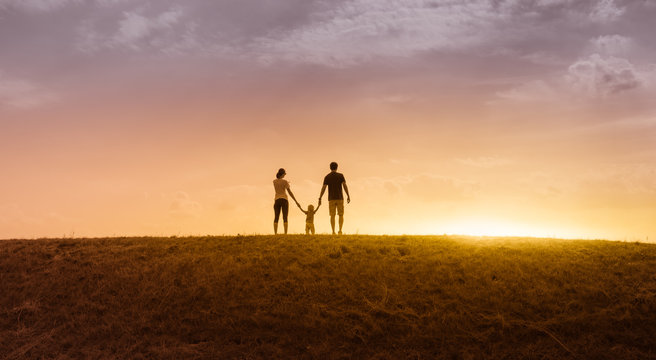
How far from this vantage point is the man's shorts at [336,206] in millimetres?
20297

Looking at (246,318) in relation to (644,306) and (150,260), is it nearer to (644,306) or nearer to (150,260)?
(150,260)

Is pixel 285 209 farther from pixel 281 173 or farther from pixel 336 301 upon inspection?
pixel 336 301

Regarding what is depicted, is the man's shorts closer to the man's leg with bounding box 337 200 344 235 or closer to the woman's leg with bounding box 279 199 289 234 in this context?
the man's leg with bounding box 337 200 344 235

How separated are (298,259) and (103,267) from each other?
682 cm

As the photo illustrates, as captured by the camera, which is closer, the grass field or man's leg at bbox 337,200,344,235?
the grass field

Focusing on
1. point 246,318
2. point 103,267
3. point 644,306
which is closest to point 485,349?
point 644,306

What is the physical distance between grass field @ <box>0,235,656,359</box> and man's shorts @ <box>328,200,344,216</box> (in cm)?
177

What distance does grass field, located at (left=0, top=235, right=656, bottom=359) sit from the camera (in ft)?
40.0

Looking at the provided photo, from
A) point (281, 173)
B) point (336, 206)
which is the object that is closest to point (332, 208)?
point (336, 206)

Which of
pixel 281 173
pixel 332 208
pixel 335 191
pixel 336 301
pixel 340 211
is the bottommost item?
pixel 336 301

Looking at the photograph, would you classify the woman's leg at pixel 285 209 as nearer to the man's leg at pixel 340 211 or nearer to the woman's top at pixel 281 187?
the woman's top at pixel 281 187

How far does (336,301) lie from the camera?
1388 cm

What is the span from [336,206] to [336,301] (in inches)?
271

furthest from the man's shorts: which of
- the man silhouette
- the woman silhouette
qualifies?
the woman silhouette
